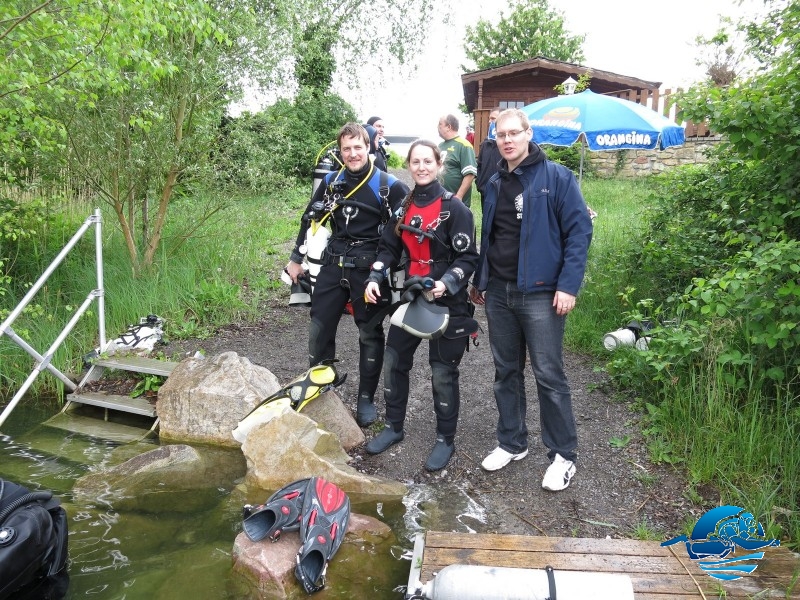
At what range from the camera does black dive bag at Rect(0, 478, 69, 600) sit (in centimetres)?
262

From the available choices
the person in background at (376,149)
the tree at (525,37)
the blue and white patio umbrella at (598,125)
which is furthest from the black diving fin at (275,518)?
the tree at (525,37)

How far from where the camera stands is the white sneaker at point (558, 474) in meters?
3.61

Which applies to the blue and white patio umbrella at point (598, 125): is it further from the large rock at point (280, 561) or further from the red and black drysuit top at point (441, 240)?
the large rock at point (280, 561)

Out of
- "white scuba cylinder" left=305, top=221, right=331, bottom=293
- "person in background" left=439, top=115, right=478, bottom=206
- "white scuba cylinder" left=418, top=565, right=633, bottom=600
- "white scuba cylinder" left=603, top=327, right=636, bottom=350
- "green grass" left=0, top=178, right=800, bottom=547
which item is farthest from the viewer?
"person in background" left=439, top=115, right=478, bottom=206

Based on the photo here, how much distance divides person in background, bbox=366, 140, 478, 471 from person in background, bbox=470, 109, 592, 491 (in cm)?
16

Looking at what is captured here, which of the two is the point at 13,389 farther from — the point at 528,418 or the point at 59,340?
the point at 528,418

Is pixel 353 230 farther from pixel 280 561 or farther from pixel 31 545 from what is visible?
pixel 31 545

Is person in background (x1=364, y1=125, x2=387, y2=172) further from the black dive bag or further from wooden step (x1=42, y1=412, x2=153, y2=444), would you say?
the black dive bag

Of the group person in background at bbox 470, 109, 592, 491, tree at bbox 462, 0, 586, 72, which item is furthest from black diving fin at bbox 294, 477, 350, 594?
tree at bbox 462, 0, 586, 72

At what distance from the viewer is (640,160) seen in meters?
16.4

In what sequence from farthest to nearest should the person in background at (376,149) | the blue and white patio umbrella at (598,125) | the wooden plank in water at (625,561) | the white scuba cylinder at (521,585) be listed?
the blue and white patio umbrella at (598,125) < the person in background at (376,149) < the wooden plank in water at (625,561) < the white scuba cylinder at (521,585)

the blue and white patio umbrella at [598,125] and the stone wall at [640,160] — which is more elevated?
the blue and white patio umbrella at [598,125]

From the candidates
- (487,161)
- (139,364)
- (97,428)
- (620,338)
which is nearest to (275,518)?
(97,428)

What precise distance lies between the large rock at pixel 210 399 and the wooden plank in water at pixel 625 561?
2084 mm
